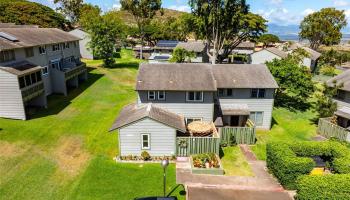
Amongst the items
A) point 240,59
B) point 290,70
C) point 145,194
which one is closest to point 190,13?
point 290,70

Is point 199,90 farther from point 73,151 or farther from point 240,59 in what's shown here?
point 240,59

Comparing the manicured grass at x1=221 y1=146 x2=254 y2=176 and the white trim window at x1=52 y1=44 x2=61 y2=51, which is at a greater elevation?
the white trim window at x1=52 y1=44 x2=61 y2=51

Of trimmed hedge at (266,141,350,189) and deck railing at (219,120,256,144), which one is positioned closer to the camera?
trimmed hedge at (266,141,350,189)

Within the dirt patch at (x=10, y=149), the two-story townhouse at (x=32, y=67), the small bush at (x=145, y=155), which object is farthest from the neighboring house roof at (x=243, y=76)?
the two-story townhouse at (x=32, y=67)

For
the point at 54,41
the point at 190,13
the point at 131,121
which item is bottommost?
the point at 131,121

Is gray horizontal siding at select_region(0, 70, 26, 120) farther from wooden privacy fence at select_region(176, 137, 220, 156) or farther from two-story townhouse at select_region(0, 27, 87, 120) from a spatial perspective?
wooden privacy fence at select_region(176, 137, 220, 156)

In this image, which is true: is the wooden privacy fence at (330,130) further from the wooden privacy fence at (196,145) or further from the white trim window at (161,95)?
the white trim window at (161,95)

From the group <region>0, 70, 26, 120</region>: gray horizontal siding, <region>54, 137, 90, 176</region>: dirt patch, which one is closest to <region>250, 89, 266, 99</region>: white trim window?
<region>54, 137, 90, 176</region>: dirt patch
